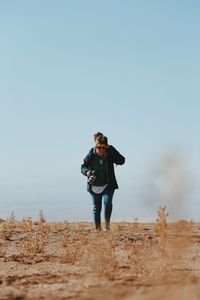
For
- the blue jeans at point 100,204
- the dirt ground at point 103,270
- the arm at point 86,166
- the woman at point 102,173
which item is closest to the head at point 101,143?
the woman at point 102,173

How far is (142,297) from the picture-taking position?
15.8ft

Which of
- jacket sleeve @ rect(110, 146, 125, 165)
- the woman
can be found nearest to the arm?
the woman

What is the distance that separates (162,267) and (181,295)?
169cm

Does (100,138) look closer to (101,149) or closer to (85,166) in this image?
(101,149)

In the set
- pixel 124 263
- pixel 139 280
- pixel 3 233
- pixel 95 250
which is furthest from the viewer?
pixel 3 233

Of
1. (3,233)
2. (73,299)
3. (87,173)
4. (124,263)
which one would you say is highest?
(87,173)

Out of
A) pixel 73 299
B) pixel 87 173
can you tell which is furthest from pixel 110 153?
pixel 73 299

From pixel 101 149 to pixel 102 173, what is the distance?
45 cm

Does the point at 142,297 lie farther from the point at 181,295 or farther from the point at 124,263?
the point at 124,263

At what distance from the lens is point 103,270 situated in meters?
6.55

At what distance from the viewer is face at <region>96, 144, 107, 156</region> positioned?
1165 cm

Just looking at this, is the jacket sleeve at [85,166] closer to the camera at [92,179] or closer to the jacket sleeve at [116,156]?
the camera at [92,179]

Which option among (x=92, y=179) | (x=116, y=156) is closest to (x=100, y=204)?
(x=92, y=179)

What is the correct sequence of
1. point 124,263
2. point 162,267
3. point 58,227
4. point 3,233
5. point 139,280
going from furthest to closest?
point 58,227
point 3,233
point 124,263
point 162,267
point 139,280
